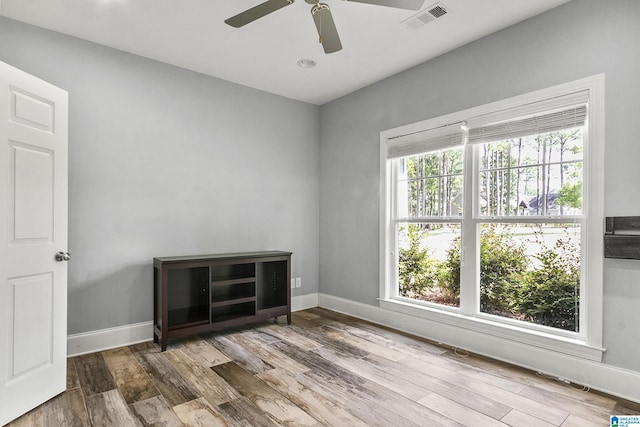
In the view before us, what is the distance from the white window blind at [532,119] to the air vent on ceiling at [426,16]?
0.91 meters

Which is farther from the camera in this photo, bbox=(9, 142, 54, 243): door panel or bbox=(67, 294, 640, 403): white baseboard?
bbox=(67, 294, 640, 403): white baseboard

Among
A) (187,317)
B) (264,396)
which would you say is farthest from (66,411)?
(187,317)

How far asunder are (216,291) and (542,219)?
3.09m

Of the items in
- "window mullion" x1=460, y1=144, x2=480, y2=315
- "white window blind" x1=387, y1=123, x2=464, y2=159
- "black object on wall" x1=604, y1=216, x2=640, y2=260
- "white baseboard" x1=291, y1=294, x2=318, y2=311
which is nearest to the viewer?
"black object on wall" x1=604, y1=216, x2=640, y2=260

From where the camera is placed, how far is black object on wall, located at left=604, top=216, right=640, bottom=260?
7.35ft

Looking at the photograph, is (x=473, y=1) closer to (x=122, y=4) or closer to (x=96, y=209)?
(x=122, y=4)

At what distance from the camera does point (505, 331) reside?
113 inches

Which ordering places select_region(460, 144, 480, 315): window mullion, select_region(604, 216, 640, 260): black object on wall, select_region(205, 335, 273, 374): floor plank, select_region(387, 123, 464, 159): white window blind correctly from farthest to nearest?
select_region(387, 123, 464, 159): white window blind, select_region(460, 144, 480, 315): window mullion, select_region(205, 335, 273, 374): floor plank, select_region(604, 216, 640, 260): black object on wall

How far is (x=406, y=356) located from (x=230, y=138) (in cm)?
284

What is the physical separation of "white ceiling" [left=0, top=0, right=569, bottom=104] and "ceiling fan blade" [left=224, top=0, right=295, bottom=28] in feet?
1.60

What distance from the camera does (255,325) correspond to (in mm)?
3855

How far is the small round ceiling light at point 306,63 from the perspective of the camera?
3.47 metres

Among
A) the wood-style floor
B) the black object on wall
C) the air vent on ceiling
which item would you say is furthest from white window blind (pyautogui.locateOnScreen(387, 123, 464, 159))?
the wood-style floor

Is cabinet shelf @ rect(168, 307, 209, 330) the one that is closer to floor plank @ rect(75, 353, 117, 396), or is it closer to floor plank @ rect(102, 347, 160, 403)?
floor plank @ rect(102, 347, 160, 403)
